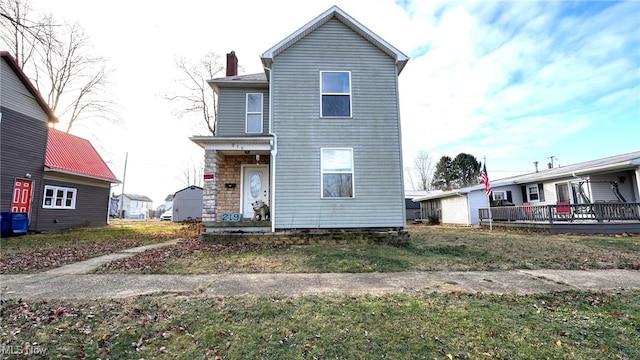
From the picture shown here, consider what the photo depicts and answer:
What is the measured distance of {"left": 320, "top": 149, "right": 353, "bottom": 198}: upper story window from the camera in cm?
935

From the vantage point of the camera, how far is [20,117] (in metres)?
12.4

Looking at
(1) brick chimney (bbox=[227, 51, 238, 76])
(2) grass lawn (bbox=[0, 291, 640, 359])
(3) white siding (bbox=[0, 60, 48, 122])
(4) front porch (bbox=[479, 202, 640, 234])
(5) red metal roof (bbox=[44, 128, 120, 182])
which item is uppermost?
(1) brick chimney (bbox=[227, 51, 238, 76])

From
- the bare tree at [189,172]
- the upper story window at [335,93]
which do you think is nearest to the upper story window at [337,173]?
the upper story window at [335,93]

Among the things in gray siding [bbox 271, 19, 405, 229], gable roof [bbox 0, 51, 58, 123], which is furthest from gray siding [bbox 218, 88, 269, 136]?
gable roof [bbox 0, 51, 58, 123]

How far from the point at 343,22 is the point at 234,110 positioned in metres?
5.30

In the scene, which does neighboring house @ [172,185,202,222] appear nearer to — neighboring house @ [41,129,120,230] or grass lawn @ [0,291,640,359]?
neighboring house @ [41,129,120,230]

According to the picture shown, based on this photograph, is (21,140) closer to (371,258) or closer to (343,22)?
(343,22)

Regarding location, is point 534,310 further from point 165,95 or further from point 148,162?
point 148,162

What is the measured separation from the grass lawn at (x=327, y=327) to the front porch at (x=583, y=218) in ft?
39.5

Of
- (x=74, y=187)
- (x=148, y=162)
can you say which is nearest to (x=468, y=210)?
(x=74, y=187)

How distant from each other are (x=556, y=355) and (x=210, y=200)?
30.1 feet

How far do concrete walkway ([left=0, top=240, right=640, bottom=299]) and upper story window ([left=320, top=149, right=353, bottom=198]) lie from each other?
415cm

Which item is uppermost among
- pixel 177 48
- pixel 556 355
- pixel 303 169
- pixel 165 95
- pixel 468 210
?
pixel 177 48

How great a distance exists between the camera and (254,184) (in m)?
11.4
